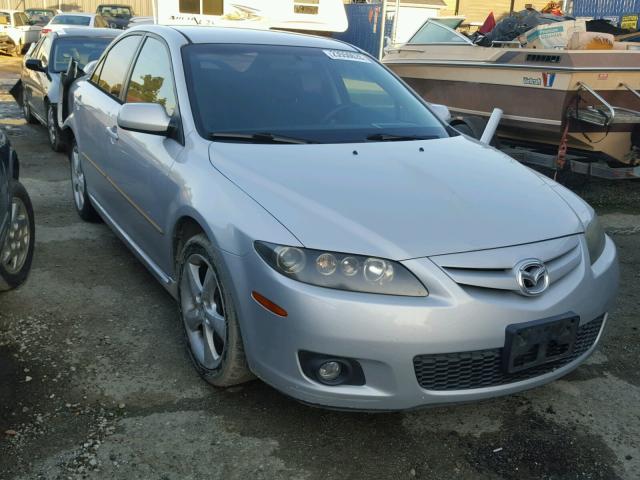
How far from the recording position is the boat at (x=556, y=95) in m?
6.09

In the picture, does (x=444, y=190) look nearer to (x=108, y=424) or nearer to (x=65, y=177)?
(x=108, y=424)

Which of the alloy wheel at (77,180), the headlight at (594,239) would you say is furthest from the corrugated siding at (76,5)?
the headlight at (594,239)

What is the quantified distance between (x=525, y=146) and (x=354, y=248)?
17.4ft

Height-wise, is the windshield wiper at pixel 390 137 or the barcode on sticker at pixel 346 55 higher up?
A: the barcode on sticker at pixel 346 55

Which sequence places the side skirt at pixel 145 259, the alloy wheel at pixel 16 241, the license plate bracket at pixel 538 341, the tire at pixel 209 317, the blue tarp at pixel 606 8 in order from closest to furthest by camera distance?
the license plate bracket at pixel 538 341 → the tire at pixel 209 317 → the side skirt at pixel 145 259 → the alloy wheel at pixel 16 241 → the blue tarp at pixel 606 8

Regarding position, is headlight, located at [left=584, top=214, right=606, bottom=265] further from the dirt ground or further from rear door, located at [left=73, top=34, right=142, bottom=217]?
rear door, located at [left=73, top=34, right=142, bottom=217]

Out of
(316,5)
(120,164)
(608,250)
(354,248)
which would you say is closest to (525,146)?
(608,250)

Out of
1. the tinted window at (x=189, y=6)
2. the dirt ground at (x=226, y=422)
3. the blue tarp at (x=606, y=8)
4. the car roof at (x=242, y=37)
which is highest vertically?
the blue tarp at (x=606, y=8)

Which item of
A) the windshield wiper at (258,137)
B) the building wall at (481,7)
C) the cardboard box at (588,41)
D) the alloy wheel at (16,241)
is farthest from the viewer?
the building wall at (481,7)

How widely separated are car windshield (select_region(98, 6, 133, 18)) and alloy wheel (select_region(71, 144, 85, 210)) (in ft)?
78.0

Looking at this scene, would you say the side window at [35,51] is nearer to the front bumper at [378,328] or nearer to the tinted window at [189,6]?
the tinted window at [189,6]

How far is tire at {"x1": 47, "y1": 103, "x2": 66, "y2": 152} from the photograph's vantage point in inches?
310

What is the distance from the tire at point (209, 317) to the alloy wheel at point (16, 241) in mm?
1132

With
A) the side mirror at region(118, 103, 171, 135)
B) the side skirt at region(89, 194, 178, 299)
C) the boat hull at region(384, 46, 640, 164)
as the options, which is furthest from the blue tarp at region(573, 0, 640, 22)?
the side mirror at region(118, 103, 171, 135)
